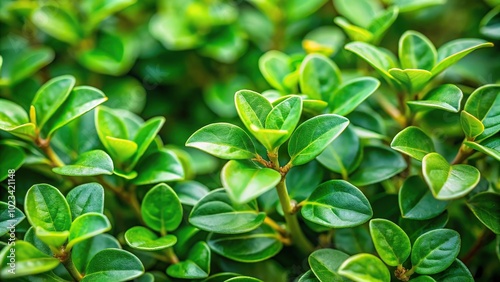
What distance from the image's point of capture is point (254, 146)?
830 mm

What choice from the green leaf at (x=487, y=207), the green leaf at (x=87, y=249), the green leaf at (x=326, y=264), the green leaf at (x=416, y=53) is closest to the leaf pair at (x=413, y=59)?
the green leaf at (x=416, y=53)

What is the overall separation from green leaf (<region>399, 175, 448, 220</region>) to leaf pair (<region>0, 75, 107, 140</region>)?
1.88 ft

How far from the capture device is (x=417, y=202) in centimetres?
90

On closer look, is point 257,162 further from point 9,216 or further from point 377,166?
point 9,216

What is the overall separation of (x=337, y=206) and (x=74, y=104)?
0.53 m

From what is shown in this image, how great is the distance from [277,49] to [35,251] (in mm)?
898

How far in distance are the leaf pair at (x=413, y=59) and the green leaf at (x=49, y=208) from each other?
0.57 meters

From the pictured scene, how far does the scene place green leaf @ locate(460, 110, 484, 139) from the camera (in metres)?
0.82

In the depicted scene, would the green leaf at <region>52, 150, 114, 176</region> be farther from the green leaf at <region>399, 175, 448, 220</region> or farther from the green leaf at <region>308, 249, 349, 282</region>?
the green leaf at <region>399, 175, 448, 220</region>

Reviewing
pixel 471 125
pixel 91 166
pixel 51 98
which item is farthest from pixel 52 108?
pixel 471 125

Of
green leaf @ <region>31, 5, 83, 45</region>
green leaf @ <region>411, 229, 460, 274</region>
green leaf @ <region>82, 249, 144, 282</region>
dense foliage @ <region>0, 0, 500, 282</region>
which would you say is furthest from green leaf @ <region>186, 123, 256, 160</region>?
green leaf @ <region>31, 5, 83, 45</region>

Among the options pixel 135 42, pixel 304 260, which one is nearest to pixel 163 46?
pixel 135 42

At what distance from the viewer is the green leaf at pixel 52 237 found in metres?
0.73

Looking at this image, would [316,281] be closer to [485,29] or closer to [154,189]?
[154,189]
